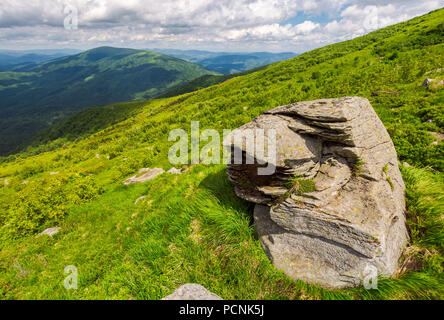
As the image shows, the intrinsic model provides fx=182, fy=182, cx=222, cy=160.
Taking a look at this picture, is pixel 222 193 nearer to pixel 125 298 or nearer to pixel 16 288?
pixel 125 298

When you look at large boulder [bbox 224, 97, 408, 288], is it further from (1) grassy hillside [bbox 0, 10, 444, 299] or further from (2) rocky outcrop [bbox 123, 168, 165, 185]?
(2) rocky outcrop [bbox 123, 168, 165, 185]

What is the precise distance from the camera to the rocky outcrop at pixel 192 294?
4.99 metres

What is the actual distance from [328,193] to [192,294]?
510 cm

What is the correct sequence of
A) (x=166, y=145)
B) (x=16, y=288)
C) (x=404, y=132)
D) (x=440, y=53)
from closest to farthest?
(x=16, y=288)
(x=404, y=132)
(x=440, y=53)
(x=166, y=145)

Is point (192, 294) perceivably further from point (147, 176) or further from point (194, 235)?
point (147, 176)

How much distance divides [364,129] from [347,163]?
1388mm

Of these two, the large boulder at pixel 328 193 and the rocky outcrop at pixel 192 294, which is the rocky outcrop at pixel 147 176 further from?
the rocky outcrop at pixel 192 294

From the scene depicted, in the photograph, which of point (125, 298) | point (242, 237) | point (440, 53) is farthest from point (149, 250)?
point (440, 53)

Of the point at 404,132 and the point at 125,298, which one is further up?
the point at 404,132

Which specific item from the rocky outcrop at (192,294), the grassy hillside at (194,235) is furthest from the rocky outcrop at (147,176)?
the rocky outcrop at (192,294)

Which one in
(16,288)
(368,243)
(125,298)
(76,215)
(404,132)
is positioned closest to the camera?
(368,243)

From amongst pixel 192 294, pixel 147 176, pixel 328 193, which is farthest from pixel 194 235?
pixel 147 176

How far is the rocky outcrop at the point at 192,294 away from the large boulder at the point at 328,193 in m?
2.25

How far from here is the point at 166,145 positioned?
85.1 ft
